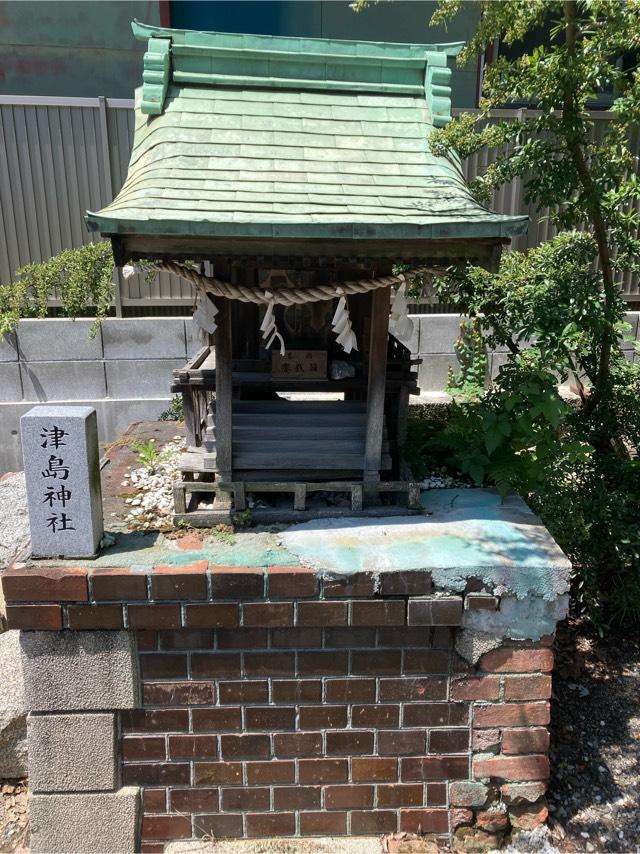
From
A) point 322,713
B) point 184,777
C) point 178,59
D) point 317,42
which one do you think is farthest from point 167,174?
point 184,777

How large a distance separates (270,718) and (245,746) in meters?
0.21

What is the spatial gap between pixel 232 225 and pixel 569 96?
2603 mm

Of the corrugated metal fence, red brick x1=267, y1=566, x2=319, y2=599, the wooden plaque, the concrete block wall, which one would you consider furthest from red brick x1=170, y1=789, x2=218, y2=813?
the corrugated metal fence

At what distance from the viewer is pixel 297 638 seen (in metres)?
3.40

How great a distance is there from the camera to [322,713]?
3.50 metres

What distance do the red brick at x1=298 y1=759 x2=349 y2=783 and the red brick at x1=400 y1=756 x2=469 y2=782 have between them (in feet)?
1.05

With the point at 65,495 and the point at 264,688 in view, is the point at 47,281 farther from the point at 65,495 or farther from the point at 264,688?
the point at 264,688

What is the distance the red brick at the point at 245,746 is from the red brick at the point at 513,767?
3.50 feet

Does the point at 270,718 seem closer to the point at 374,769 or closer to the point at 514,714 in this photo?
the point at 374,769

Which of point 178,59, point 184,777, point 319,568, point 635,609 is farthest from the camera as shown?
point 635,609

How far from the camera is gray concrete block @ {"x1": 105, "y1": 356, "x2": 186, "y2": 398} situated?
738cm

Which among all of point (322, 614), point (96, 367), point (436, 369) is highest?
point (322, 614)

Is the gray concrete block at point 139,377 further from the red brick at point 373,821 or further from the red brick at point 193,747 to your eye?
the red brick at point 373,821

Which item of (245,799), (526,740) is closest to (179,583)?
(245,799)
